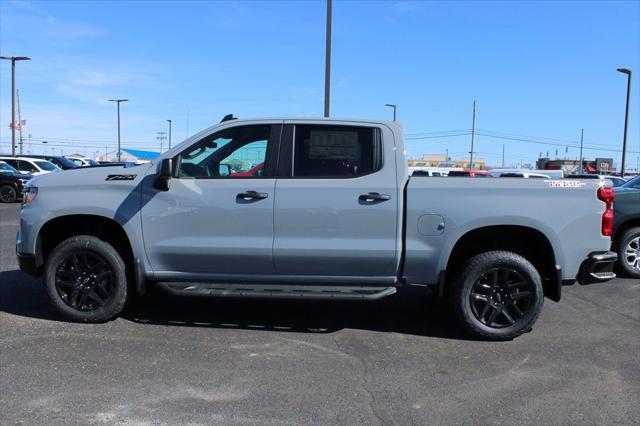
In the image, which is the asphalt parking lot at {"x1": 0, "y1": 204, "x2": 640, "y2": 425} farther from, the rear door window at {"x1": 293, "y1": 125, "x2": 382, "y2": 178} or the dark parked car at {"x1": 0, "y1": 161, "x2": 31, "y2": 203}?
the dark parked car at {"x1": 0, "y1": 161, "x2": 31, "y2": 203}

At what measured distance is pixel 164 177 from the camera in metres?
4.91

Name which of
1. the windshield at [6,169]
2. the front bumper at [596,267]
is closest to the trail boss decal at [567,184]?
the front bumper at [596,267]

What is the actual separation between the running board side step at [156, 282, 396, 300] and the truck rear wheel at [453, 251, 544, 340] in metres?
0.71

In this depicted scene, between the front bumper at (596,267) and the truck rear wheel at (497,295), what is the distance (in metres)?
0.44

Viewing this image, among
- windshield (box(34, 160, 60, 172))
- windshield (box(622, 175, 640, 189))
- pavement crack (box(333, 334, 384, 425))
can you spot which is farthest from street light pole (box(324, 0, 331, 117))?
windshield (box(34, 160, 60, 172))

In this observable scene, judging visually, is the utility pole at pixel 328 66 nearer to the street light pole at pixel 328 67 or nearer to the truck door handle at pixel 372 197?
the street light pole at pixel 328 67

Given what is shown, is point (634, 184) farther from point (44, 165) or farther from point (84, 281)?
point (44, 165)

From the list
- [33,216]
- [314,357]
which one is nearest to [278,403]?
[314,357]

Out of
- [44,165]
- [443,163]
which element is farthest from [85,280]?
[443,163]

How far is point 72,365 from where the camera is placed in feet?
14.0

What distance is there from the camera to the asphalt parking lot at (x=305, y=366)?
11.8ft

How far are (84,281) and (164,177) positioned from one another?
138 centimetres

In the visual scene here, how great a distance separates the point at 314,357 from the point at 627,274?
19.2 feet

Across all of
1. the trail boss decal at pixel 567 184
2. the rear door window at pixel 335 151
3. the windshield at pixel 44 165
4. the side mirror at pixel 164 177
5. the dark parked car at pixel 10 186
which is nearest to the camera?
the side mirror at pixel 164 177
